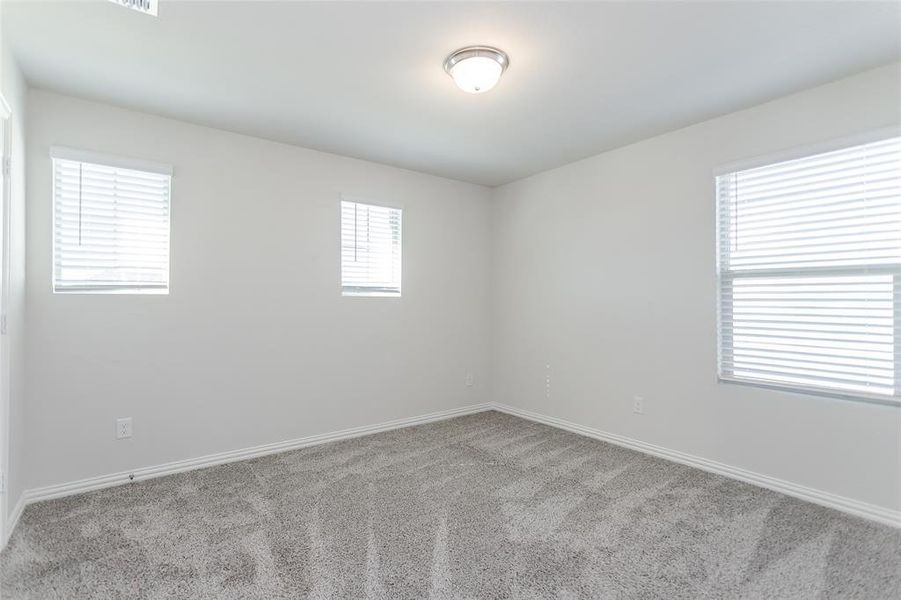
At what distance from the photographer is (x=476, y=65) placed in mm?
2189

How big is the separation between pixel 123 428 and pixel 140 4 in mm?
2412

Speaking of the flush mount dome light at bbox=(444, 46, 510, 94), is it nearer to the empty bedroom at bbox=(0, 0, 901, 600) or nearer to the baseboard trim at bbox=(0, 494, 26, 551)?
the empty bedroom at bbox=(0, 0, 901, 600)

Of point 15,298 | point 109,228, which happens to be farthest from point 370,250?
point 15,298

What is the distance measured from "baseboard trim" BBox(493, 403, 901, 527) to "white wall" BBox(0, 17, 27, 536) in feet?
12.2

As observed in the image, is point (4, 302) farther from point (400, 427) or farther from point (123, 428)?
point (400, 427)

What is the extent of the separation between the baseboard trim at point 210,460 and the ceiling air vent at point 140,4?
8.59 ft

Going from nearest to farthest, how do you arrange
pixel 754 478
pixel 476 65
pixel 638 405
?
pixel 476 65, pixel 754 478, pixel 638 405

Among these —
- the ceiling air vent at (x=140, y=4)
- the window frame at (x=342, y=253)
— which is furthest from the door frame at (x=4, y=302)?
the window frame at (x=342, y=253)

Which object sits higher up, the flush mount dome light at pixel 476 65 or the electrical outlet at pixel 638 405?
the flush mount dome light at pixel 476 65

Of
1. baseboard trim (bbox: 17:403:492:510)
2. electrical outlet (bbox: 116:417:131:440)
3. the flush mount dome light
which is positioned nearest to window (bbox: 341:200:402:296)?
baseboard trim (bbox: 17:403:492:510)

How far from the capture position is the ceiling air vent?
6.01 feet

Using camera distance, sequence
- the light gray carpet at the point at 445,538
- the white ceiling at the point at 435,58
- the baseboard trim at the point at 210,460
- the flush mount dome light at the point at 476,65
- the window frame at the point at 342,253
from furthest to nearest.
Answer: the window frame at the point at 342,253 < the baseboard trim at the point at 210,460 < the flush mount dome light at the point at 476,65 < the white ceiling at the point at 435,58 < the light gray carpet at the point at 445,538

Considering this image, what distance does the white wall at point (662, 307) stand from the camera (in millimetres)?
2465

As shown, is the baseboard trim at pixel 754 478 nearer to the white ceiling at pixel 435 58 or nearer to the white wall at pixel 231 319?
the white wall at pixel 231 319
